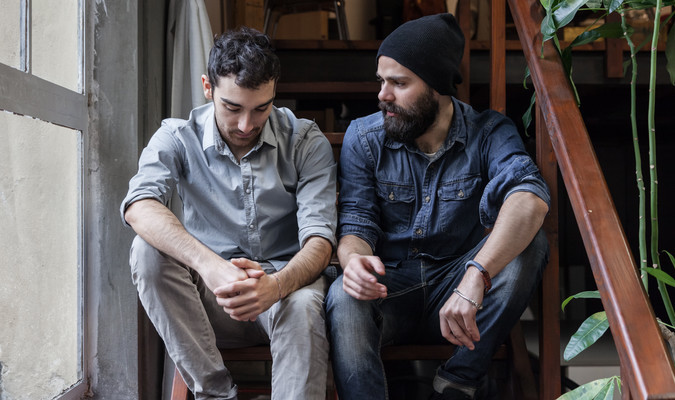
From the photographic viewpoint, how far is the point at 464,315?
4.94 feet

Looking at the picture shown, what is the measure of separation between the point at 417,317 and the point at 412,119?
533 millimetres

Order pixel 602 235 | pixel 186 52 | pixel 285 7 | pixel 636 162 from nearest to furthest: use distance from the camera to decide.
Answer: pixel 602 235, pixel 636 162, pixel 186 52, pixel 285 7

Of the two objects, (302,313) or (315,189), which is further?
(315,189)

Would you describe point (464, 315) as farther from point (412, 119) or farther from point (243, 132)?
point (243, 132)

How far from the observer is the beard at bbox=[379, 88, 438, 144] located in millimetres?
1842

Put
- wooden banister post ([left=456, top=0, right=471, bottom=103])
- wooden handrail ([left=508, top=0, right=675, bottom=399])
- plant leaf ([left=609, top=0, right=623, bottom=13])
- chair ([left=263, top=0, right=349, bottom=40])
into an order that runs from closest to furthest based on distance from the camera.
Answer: wooden handrail ([left=508, top=0, right=675, bottom=399]), plant leaf ([left=609, top=0, right=623, bottom=13]), wooden banister post ([left=456, top=0, right=471, bottom=103]), chair ([left=263, top=0, right=349, bottom=40])

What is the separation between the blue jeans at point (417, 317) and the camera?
4.95ft


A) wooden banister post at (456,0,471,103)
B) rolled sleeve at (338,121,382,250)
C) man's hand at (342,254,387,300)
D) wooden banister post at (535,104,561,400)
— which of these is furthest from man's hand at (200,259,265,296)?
wooden banister post at (456,0,471,103)

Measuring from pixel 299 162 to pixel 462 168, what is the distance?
44 centimetres

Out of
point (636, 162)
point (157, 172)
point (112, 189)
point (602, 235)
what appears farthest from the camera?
point (112, 189)

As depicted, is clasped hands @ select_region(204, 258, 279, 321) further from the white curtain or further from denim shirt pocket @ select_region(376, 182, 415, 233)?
the white curtain

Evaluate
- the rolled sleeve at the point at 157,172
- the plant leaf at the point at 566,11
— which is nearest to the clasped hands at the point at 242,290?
the rolled sleeve at the point at 157,172

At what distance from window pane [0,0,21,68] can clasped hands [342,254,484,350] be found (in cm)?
93

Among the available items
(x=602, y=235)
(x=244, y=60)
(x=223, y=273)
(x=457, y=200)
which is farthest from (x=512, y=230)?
(x=244, y=60)
